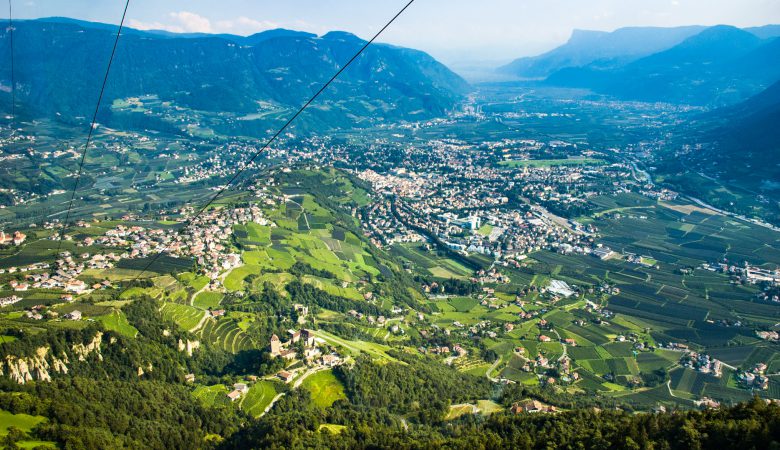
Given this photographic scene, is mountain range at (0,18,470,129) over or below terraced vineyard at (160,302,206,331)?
over

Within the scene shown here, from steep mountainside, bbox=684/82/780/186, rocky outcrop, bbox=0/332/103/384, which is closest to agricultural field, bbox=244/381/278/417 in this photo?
rocky outcrop, bbox=0/332/103/384

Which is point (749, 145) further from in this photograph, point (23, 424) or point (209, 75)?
point (209, 75)

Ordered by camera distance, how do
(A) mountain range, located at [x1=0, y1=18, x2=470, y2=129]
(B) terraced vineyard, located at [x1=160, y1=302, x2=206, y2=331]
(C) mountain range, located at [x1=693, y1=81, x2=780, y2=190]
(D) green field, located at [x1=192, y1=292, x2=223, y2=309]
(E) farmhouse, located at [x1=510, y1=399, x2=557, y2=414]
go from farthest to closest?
(A) mountain range, located at [x1=0, y1=18, x2=470, y2=129], (C) mountain range, located at [x1=693, y1=81, x2=780, y2=190], (D) green field, located at [x1=192, y1=292, x2=223, y2=309], (B) terraced vineyard, located at [x1=160, y1=302, x2=206, y2=331], (E) farmhouse, located at [x1=510, y1=399, x2=557, y2=414]

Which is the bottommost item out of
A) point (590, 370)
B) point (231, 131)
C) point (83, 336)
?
point (590, 370)

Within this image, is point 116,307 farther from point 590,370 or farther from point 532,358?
point 590,370

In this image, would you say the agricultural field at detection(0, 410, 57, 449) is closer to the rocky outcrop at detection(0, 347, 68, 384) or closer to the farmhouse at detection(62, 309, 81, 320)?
the rocky outcrop at detection(0, 347, 68, 384)

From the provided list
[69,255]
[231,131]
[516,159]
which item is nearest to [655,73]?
[516,159]

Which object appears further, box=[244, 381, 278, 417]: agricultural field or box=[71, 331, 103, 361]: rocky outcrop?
box=[71, 331, 103, 361]: rocky outcrop

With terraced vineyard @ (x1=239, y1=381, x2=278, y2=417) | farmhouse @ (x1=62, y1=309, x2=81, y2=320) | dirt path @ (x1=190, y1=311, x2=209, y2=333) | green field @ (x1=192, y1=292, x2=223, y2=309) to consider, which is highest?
farmhouse @ (x1=62, y1=309, x2=81, y2=320)
